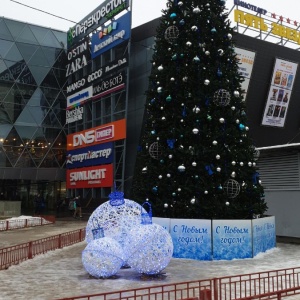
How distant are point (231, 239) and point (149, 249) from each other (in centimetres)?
416

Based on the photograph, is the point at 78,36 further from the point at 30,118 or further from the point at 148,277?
the point at 148,277

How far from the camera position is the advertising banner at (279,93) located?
3338 centimetres

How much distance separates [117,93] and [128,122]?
2.30 m

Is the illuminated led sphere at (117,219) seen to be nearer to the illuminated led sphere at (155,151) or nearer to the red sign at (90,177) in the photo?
the illuminated led sphere at (155,151)

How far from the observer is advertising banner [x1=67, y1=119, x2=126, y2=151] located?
30188 mm

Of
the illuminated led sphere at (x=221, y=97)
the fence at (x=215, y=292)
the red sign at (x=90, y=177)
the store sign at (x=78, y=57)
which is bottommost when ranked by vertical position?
the fence at (x=215, y=292)

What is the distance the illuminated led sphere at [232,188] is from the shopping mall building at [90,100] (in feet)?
55.3

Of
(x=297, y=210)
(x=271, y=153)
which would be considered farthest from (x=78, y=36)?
(x=297, y=210)

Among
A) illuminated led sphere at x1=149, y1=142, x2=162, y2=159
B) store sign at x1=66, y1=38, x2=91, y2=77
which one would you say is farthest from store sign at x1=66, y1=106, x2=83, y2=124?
illuminated led sphere at x1=149, y1=142, x2=162, y2=159

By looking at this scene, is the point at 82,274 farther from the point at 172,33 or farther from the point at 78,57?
the point at 78,57

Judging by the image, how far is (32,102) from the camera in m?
37.7

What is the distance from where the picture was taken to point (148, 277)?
33.4 feet

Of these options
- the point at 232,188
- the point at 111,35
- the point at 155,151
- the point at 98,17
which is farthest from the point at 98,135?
the point at 232,188

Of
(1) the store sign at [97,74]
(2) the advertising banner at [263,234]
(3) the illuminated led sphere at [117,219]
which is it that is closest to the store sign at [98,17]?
(1) the store sign at [97,74]
